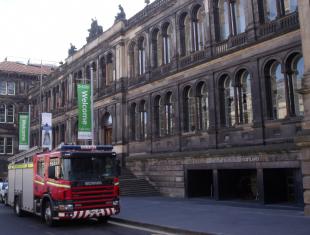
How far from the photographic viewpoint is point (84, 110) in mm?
29609

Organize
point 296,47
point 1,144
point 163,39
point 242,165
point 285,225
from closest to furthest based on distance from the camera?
point 285,225
point 296,47
point 242,165
point 163,39
point 1,144

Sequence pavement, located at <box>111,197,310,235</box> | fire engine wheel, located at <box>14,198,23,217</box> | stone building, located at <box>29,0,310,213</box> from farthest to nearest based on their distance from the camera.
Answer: stone building, located at <box>29,0,310,213</box> < fire engine wheel, located at <box>14,198,23,217</box> < pavement, located at <box>111,197,310,235</box>

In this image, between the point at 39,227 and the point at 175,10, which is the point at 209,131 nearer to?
the point at 175,10

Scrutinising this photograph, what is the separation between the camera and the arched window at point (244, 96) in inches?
846

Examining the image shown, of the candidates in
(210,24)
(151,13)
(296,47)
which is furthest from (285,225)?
(151,13)

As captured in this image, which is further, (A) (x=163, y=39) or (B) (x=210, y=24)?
(A) (x=163, y=39)

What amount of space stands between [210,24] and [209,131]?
21.5ft

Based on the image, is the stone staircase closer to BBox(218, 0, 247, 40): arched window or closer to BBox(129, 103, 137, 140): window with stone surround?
BBox(129, 103, 137, 140): window with stone surround

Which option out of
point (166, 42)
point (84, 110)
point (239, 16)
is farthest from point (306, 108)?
point (84, 110)

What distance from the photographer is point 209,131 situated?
23.3 meters

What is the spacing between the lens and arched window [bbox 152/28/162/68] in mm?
29453

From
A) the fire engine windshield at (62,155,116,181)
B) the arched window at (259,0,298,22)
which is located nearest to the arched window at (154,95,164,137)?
the arched window at (259,0,298,22)

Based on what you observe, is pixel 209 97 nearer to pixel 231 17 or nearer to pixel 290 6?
pixel 231 17

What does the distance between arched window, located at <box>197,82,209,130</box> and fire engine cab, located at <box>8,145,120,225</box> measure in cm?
1037
